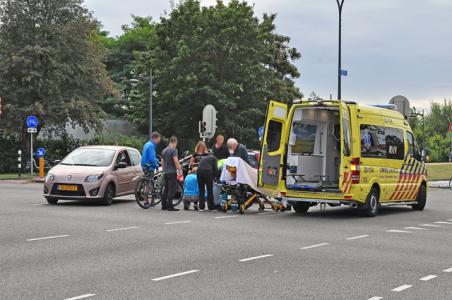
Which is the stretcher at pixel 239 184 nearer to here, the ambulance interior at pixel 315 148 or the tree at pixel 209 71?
the ambulance interior at pixel 315 148

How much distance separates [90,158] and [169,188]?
282cm

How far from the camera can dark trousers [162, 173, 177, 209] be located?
1716 cm

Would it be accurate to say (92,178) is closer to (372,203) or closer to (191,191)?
(191,191)

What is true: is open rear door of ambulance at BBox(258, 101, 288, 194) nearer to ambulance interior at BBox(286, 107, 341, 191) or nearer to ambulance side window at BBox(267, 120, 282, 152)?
ambulance side window at BBox(267, 120, 282, 152)

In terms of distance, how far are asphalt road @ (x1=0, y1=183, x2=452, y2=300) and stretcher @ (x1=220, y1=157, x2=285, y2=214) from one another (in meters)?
0.96

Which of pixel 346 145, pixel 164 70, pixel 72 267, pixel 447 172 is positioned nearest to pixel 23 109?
pixel 164 70

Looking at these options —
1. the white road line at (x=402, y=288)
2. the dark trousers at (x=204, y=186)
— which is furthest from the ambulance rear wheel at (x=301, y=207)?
the white road line at (x=402, y=288)

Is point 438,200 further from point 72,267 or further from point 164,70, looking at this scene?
point 164,70

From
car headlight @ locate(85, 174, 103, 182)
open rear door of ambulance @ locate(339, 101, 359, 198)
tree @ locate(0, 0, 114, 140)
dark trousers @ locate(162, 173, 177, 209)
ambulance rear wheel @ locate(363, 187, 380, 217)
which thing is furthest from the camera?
tree @ locate(0, 0, 114, 140)

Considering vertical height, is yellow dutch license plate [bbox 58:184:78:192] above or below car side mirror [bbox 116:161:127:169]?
below

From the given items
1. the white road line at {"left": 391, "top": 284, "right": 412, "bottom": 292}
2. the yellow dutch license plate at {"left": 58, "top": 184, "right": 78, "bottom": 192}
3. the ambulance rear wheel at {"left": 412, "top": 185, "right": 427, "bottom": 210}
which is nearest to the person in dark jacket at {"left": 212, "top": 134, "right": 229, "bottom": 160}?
the yellow dutch license plate at {"left": 58, "top": 184, "right": 78, "bottom": 192}

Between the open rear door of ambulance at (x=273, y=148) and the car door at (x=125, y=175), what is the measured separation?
4.29 meters

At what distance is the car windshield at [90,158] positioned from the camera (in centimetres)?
1870

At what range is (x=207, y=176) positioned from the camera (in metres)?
17.2
